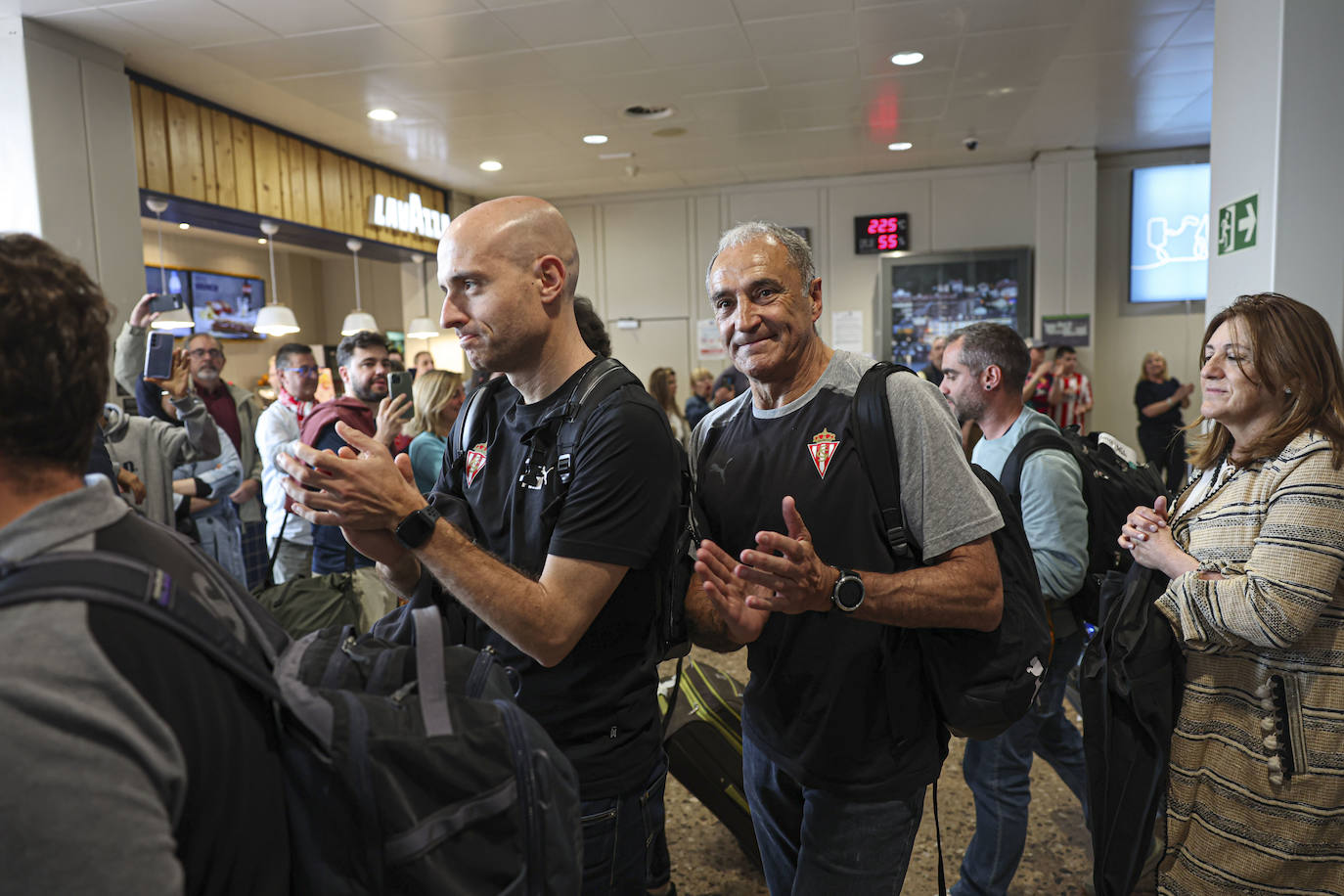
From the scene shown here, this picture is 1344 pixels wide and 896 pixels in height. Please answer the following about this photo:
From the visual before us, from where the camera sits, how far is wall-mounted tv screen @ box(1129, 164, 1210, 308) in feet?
26.2

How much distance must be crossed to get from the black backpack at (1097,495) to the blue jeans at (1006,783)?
0.18 meters

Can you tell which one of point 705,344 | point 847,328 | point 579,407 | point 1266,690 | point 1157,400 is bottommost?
point 1266,690

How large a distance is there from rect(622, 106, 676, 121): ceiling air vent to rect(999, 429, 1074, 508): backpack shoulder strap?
4.82 meters

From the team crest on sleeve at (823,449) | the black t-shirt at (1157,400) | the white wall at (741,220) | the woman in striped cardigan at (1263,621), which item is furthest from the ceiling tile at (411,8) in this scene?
the black t-shirt at (1157,400)

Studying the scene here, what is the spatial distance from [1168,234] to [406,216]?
756cm

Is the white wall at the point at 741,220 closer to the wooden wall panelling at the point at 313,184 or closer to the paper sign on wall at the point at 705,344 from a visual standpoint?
the paper sign on wall at the point at 705,344

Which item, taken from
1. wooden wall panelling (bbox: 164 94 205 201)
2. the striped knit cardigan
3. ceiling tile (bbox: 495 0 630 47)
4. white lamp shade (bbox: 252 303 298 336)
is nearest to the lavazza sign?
white lamp shade (bbox: 252 303 298 336)

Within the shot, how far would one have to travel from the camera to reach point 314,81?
5379 mm

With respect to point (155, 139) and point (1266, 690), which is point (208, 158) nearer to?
point (155, 139)

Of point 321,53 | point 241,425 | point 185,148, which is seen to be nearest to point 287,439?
point 241,425

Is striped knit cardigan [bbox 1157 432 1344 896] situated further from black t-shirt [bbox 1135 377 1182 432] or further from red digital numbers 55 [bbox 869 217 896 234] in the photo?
red digital numbers 55 [bbox 869 217 896 234]

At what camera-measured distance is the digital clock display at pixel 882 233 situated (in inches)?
340

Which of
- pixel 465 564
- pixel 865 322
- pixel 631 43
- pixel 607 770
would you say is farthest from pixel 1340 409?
pixel 865 322

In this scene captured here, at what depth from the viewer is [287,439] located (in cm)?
391
